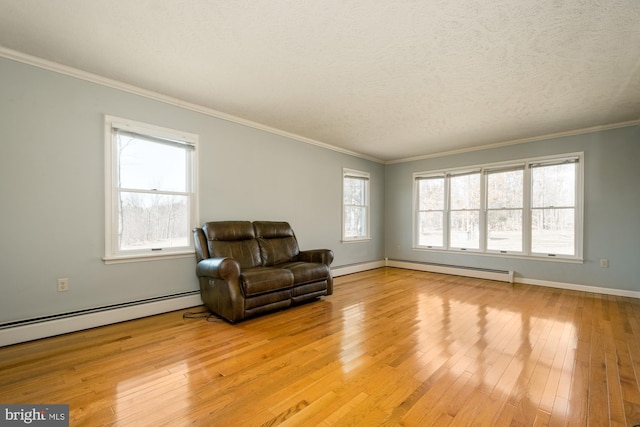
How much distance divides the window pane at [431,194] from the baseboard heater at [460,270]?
1.22 meters

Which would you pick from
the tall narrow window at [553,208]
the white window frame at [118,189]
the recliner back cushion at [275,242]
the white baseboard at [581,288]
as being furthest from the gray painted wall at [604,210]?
the white window frame at [118,189]

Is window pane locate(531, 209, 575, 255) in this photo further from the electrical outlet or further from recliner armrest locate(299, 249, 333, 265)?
the electrical outlet

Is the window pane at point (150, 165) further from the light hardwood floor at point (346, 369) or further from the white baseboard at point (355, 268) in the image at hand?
the white baseboard at point (355, 268)

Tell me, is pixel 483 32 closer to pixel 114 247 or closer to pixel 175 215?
pixel 175 215

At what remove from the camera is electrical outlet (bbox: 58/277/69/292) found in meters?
2.69

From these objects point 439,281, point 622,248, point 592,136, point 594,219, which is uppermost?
point 592,136

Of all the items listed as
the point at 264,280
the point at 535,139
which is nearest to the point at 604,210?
the point at 535,139

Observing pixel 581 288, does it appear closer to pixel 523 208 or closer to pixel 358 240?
pixel 523 208

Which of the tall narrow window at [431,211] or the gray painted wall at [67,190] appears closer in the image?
the gray painted wall at [67,190]

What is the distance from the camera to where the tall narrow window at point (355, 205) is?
5.88 m

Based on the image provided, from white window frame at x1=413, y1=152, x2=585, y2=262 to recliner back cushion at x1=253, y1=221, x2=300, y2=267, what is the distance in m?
3.28

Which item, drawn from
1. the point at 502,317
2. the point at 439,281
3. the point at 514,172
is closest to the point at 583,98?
the point at 514,172

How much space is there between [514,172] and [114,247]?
611 cm

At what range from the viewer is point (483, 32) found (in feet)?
7.12
